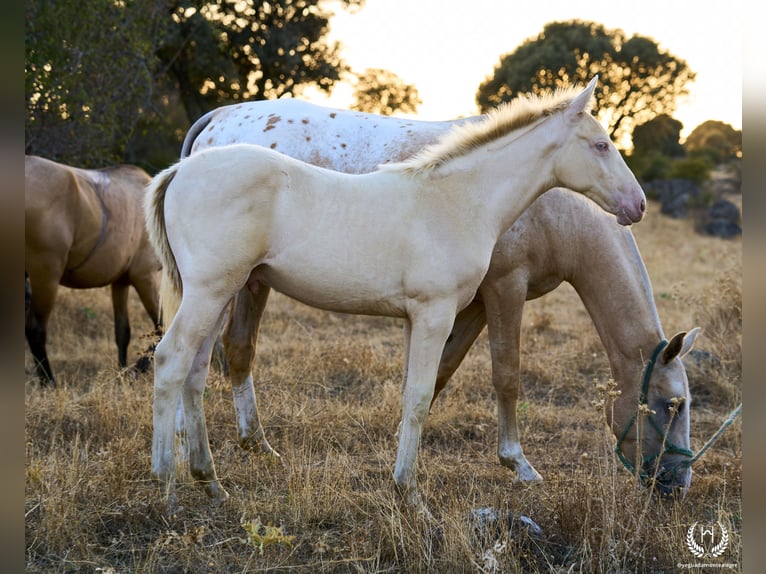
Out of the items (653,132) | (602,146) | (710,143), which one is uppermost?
(710,143)

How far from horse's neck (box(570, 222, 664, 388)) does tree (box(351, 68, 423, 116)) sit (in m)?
21.8

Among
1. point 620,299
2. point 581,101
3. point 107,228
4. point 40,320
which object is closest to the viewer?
point 581,101

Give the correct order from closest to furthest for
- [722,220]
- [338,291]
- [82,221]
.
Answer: [338,291], [82,221], [722,220]

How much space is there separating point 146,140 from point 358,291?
56.6 feet

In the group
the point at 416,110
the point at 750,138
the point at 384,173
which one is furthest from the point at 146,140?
the point at 750,138

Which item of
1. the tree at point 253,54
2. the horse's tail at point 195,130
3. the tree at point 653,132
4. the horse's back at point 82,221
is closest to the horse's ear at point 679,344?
the horse's tail at point 195,130

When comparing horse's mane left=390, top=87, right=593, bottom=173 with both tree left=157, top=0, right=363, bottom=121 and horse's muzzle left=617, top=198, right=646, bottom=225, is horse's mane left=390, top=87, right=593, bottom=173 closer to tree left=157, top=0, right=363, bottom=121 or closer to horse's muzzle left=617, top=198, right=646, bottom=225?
horse's muzzle left=617, top=198, right=646, bottom=225

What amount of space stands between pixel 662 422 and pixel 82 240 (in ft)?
16.5

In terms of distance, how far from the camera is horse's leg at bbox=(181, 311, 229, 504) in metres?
3.56

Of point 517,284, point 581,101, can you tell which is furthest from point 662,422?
point 581,101

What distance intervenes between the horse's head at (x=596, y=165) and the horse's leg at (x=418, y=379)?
3.13ft

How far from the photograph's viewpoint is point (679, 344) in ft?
13.2

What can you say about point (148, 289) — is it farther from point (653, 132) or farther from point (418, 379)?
point (653, 132)

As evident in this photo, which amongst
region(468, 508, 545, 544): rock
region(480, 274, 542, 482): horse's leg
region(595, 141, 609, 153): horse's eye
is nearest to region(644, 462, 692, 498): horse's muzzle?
region(480, 274, 542, 482): horse's leg
